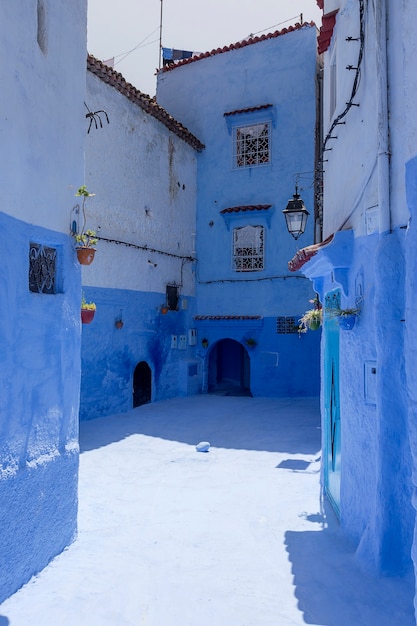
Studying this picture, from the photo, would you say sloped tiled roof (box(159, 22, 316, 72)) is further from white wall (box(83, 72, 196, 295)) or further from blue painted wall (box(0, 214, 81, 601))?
blue painted wall (box(0, 214, 81, 601))

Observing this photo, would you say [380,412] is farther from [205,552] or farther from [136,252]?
[136,252]

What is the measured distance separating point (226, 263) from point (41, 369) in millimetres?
12920

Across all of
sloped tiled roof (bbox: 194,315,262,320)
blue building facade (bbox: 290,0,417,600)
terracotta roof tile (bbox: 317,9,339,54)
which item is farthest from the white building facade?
blue building facade (bbox: 290,0,417,600)

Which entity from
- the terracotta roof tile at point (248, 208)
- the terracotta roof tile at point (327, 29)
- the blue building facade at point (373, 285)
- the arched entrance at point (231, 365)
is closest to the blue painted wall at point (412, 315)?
the blue building facade at point (373, 285)

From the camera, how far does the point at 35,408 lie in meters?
5.21

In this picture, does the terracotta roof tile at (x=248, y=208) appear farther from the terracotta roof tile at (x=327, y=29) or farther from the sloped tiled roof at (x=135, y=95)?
the terracotta roof tile at (x=327, y=29)

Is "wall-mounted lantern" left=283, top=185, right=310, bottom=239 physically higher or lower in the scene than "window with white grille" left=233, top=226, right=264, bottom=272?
lower

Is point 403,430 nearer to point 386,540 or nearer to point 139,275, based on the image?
point 386,540

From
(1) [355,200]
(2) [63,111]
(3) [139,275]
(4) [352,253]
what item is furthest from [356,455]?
(3) [139,275]

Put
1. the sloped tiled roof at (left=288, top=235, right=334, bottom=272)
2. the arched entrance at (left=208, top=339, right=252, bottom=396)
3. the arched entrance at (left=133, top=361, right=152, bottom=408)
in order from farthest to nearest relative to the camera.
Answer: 1. the arched entrance at (left=208, top=339, right=252, bottom=396)
2. the arched entrance at (left=133, top=361, right=152, bottom=408)
3. the sloped tiled roof at (left=288, top=235, right=334, bottom=272)

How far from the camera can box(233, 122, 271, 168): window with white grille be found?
57.5ft

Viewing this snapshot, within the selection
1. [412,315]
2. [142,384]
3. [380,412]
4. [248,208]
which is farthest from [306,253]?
[248,208]

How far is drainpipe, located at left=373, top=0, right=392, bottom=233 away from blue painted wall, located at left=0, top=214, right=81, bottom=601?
3.44 meters

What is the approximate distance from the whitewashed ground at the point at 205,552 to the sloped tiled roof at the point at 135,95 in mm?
9152
